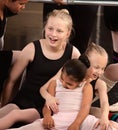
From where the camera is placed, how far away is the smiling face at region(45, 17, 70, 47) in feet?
5.44

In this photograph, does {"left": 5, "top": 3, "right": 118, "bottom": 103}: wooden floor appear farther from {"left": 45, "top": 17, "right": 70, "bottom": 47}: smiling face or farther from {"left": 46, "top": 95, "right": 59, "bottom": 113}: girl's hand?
{"left": 46, "top": 95, "right": 59, "bottom": 113}: girl's hand

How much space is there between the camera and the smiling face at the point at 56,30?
5.44ft

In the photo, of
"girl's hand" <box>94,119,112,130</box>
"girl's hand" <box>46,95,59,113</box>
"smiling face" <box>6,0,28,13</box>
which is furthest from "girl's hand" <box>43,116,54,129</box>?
"smiling face" <box>6,0,28,13</box>

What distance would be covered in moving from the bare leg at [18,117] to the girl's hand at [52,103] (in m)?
0.10

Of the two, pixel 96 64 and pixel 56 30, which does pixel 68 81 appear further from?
pixel 56 30

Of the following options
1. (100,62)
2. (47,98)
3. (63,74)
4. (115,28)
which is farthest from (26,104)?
(115,28)

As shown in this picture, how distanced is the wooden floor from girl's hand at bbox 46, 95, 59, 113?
1.19 m

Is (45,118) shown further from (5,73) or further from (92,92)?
(5,73)

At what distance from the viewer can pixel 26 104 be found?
1.65 meters

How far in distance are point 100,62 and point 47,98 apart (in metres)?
0.26

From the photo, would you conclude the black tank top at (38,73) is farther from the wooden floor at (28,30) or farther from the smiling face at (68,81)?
the wooden floor at (28,30)

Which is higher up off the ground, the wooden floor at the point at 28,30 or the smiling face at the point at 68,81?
the smiling face at the point at 68,81

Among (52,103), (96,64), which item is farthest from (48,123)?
(96,64)

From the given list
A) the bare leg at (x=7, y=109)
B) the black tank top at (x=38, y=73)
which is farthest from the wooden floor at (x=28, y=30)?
the bare leg at (x=7, y=109)
